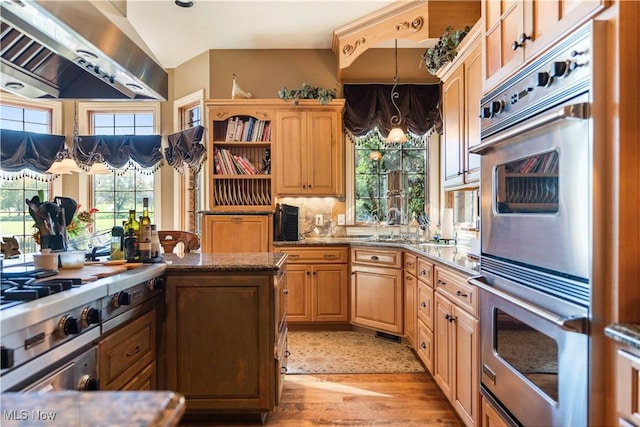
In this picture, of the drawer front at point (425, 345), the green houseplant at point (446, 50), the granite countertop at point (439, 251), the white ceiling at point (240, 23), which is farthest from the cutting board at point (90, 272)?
the green houseplant at point (446, 50)

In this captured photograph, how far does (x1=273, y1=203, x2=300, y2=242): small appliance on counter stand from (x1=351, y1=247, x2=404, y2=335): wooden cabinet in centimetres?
67

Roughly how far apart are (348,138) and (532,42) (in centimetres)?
311

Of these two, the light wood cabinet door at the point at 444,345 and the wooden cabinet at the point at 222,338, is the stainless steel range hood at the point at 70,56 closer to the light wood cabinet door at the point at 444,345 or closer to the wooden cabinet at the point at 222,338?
the wooden cabinet at the point at 222,338

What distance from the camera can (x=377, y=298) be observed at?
11.7 feet

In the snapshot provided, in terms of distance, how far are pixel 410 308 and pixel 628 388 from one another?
7.60ft

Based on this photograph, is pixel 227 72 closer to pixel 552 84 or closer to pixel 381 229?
pixel 381 229

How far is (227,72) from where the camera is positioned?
4492 millimetres

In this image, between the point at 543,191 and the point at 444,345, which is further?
the point at 444,345

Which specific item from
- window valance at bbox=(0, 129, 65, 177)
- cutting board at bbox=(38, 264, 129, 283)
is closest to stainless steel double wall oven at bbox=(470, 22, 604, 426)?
cutting board at bbox=(38, 264, 129, 283)

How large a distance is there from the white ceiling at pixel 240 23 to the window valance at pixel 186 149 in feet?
3.08

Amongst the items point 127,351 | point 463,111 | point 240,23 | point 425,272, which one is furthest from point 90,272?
point 240,23

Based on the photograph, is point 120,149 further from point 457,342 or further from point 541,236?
point 541,236

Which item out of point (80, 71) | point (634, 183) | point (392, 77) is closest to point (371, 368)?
point (634, 183)

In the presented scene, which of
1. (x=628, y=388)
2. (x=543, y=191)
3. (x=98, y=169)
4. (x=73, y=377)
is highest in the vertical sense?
(x=98, y=169)
